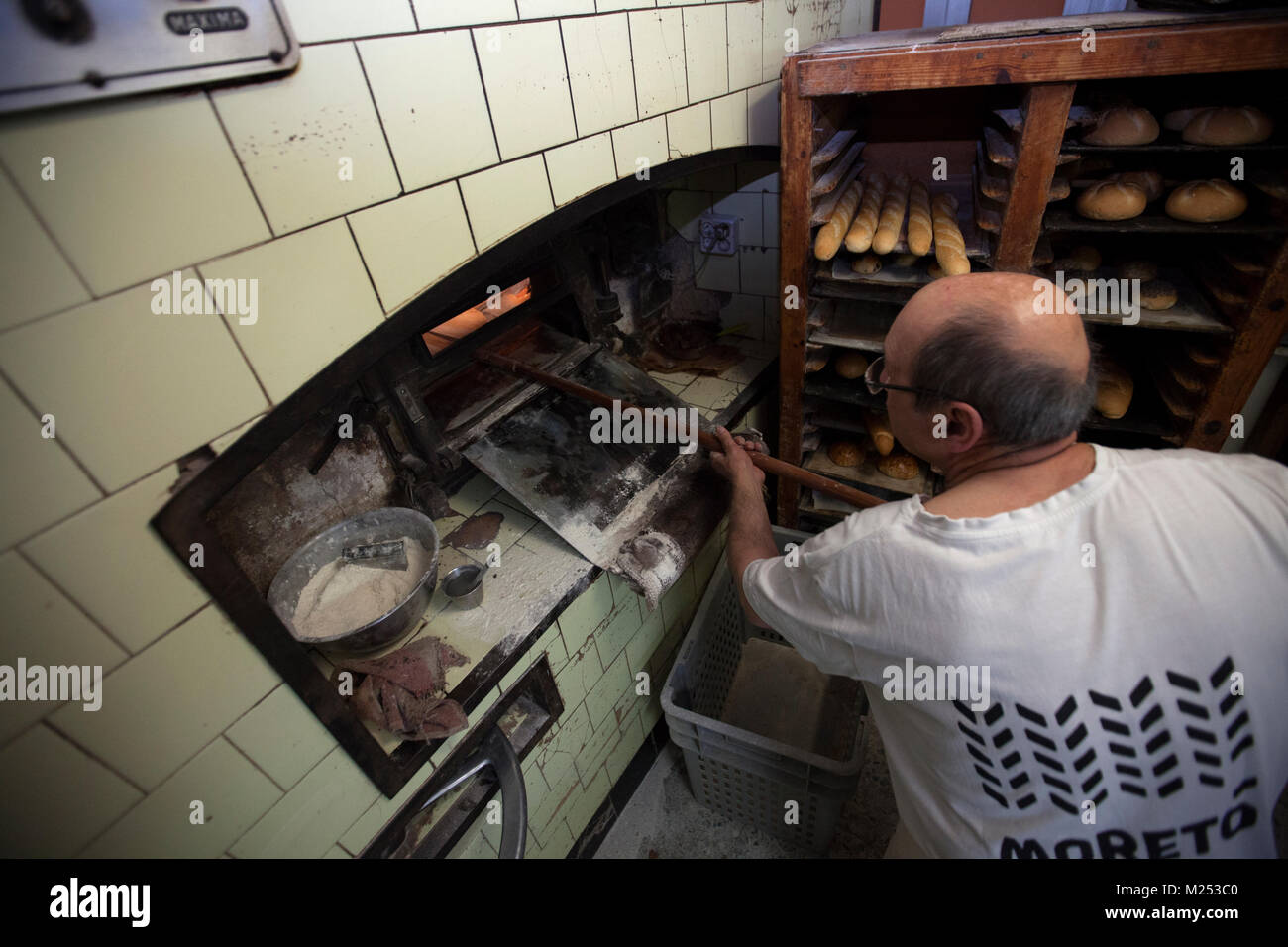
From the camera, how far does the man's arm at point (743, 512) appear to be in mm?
1558

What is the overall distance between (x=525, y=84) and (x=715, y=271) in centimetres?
175

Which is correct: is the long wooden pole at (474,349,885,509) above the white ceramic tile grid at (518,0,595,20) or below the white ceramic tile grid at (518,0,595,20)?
below

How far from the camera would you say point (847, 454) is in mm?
2467

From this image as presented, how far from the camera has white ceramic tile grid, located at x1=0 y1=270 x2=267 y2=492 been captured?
0.69 m

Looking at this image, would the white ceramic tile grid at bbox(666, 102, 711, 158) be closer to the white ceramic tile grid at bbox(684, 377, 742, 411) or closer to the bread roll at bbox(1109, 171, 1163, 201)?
the white ceramic tile grid at bbox(684, 377, 742, 411)

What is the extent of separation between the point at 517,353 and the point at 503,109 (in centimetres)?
104

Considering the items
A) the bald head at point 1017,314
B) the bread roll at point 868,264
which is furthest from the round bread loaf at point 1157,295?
the bald head at point 1017,314

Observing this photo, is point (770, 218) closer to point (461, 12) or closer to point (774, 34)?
point (774, 34)

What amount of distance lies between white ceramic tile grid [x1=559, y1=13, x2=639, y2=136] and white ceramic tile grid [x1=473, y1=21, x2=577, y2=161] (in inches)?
1.5

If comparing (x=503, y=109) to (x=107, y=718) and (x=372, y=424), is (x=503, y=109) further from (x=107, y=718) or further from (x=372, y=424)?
(x=107, y=718)

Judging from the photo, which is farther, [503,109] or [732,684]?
[732,684]

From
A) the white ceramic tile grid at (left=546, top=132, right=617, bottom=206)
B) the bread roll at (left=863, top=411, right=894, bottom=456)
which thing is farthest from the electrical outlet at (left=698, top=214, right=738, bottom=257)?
the white ceramic tile grid at (left=546, top=132, right=617, bottom=206)
